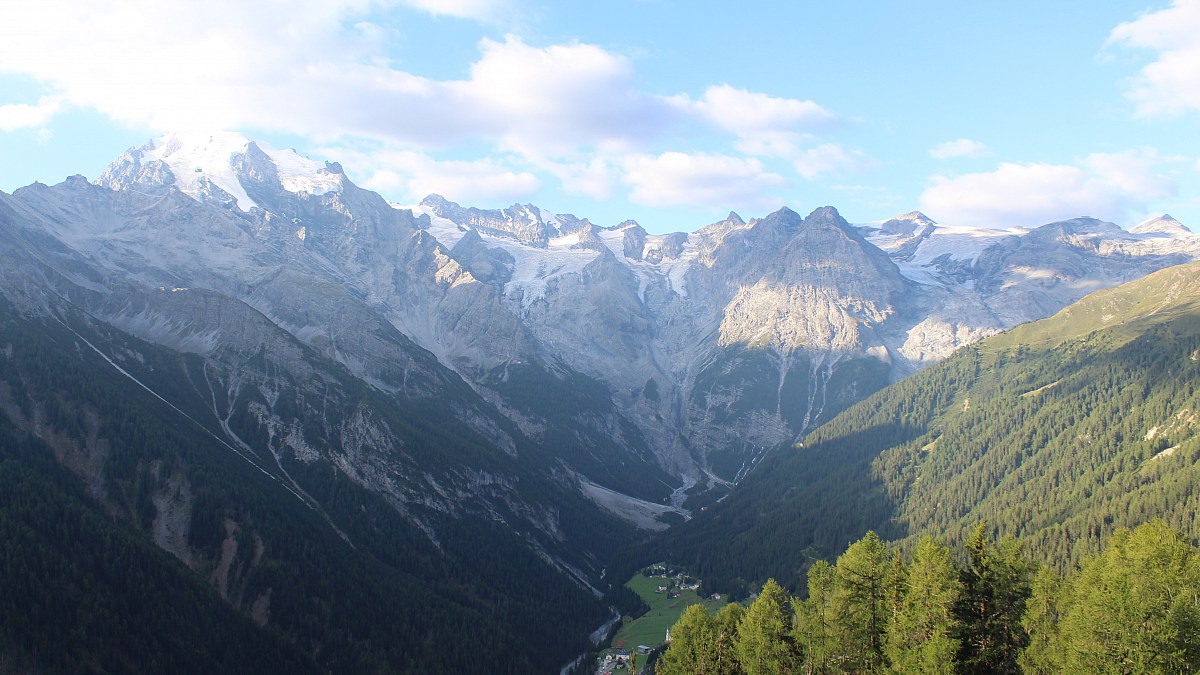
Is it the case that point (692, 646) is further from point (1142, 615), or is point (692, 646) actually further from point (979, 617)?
Answer: point (1142, 615)

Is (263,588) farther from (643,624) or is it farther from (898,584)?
(898,584)

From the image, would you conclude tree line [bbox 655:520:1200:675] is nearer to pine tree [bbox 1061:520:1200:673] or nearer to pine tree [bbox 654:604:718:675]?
pine tree [bbox 1061:520:1200:673]

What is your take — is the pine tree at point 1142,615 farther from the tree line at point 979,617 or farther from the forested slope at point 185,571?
the forested slope at point 185,571

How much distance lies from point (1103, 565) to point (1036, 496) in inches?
5635

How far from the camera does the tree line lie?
52.7 m

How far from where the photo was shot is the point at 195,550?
518ft

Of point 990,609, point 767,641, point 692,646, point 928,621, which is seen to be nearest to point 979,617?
point 990,609

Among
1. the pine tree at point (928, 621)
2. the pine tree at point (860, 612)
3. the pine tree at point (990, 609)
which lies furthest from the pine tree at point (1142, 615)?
the pine tree at point (860, 612)

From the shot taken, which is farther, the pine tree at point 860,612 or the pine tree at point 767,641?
the pine tree at point 767,641

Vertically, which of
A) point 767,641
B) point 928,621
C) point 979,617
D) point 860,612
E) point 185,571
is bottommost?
point 185,571

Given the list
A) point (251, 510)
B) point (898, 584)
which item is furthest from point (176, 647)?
point (898, 584)

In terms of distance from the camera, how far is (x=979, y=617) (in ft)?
190

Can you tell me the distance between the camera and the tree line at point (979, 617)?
52656 millimetres

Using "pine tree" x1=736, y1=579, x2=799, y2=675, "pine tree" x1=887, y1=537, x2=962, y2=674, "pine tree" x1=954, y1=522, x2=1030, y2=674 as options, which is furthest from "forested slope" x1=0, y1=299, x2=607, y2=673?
"pine tree" x1=954, y1=522, x2=1030, y2=674
